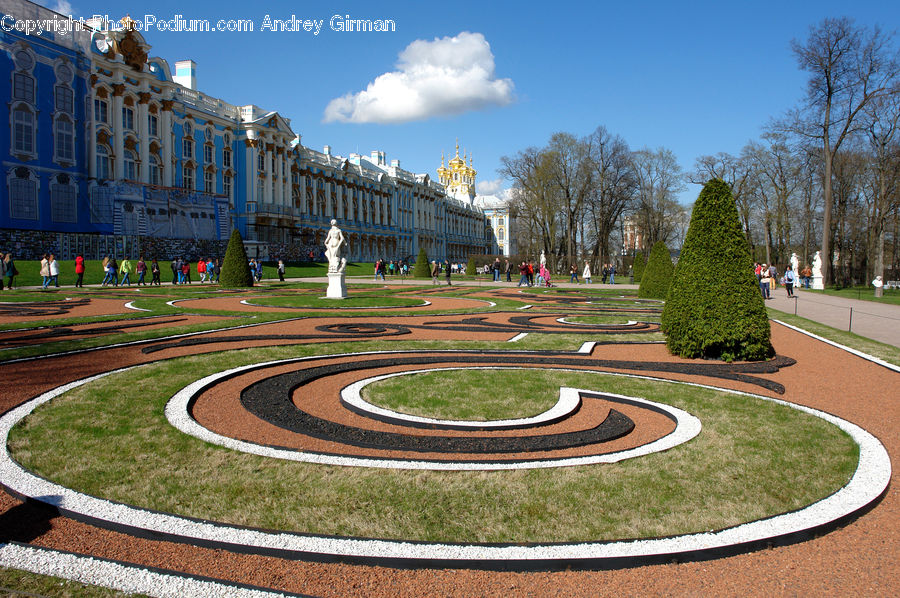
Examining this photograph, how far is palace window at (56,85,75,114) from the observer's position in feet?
116

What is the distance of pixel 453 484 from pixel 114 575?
6.61ft

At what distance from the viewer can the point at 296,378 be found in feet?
23.6

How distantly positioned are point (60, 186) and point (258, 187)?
800 inches

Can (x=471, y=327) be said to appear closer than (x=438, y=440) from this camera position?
No

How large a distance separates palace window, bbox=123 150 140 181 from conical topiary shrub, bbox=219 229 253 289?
19036 mm

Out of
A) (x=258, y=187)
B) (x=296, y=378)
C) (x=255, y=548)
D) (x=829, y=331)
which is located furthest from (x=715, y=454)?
(x=258, y=187)

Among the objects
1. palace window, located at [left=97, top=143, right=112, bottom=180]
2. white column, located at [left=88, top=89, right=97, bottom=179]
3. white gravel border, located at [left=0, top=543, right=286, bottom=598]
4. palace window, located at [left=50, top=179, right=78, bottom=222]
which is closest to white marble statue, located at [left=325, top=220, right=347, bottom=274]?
white gravel border, located at [left=0, top=543, right=286, bottom=598]

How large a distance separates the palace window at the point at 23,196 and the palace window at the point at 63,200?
1.15m

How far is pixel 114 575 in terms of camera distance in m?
2.82

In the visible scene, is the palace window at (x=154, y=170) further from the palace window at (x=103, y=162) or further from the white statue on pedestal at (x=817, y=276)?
the white statue on pedestal at (x=817, y=276)

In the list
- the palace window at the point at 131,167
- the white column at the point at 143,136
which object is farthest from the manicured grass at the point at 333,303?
the white column at the point at 143,136

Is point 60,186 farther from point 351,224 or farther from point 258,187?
point 351,224

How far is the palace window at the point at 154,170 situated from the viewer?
4256 cm

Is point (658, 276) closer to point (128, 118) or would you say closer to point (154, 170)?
point (154, 170)
